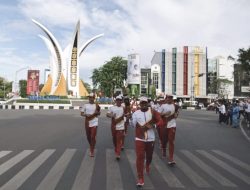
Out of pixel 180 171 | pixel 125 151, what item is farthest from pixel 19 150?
pixel 180 171

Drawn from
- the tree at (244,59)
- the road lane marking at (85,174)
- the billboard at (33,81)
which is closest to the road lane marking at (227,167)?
the road lane marking at (85,174)

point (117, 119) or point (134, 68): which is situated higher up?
point (134, 68)

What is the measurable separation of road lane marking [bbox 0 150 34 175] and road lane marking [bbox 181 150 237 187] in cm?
446

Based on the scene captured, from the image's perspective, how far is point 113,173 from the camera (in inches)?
372

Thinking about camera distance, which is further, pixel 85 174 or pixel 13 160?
pixel 13 160

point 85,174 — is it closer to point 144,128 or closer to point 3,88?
point 144,128

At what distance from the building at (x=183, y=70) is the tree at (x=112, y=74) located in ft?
58.2

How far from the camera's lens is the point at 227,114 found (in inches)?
1100

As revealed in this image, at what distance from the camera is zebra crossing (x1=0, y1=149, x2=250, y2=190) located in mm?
8336

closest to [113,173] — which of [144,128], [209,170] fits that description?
[144,128]

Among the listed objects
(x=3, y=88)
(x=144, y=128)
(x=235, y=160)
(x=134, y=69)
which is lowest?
(x=235, y=160)

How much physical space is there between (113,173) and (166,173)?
1.16 metres

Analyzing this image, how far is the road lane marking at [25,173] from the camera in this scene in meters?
8.02

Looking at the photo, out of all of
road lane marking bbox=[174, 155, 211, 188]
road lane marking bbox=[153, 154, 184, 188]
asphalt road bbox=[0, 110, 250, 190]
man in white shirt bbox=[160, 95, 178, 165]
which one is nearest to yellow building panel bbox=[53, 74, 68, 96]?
asphalt road bbox=[0, 110, 250, 190]
